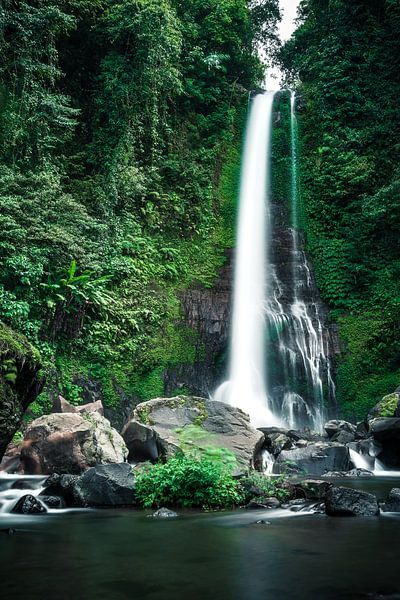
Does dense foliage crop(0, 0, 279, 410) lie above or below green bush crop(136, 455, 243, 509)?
above

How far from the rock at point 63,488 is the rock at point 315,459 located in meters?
4.32

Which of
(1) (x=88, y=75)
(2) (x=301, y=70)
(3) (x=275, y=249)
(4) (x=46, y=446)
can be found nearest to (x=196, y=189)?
(3) (x=275, y=249)

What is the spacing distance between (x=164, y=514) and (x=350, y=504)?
236cm

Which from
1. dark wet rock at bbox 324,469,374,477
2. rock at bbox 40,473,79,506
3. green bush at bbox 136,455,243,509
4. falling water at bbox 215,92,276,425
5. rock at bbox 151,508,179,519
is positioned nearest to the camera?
rock at bbox 151,508,179,519

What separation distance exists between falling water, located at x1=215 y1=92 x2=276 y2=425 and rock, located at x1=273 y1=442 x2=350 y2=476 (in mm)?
4870

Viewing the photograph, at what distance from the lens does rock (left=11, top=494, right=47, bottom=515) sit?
284 inches

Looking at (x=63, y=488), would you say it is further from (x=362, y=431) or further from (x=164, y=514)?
(x=362, y=431)

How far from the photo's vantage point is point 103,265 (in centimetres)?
1703

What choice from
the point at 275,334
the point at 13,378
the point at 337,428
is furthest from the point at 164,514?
the point at 275,334

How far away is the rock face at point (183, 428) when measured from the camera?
9312 mm

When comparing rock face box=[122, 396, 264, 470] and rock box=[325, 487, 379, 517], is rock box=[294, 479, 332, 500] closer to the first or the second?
rock box=[325, 487, 379, 517]

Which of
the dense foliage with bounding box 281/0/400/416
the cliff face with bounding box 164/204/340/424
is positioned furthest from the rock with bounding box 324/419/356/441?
the dense foliage with bounding box 281/0/400/416

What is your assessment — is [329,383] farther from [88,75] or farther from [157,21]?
[88,75]

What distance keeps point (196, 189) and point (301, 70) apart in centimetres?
1138
